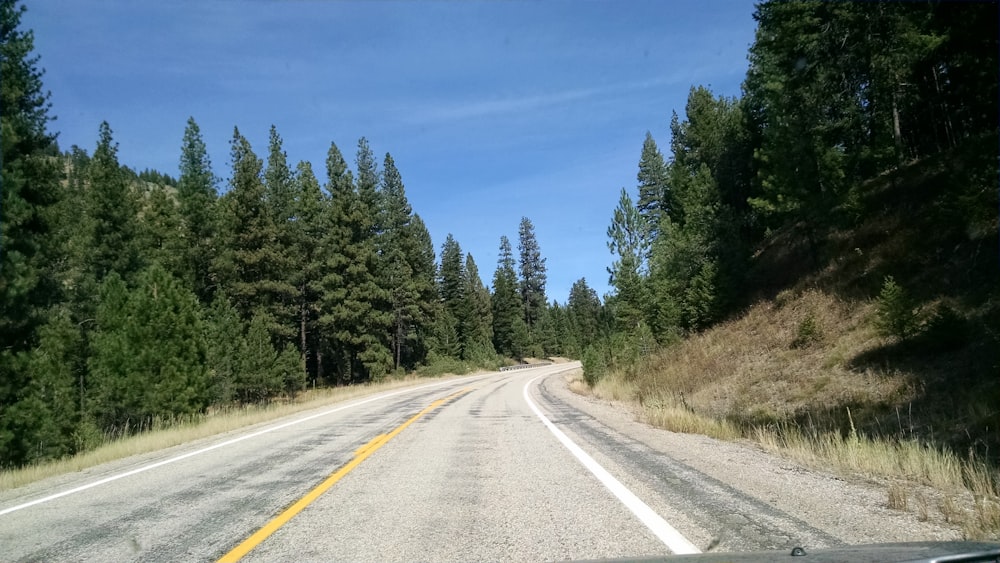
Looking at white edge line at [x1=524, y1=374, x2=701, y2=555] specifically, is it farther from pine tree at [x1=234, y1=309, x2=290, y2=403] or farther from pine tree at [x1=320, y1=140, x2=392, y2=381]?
pine tree at [x1=320, y1=140, x2=392, y2=381]

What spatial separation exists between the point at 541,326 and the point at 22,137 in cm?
8389

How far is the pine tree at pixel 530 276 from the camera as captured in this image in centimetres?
10538

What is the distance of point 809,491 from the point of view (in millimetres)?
5844

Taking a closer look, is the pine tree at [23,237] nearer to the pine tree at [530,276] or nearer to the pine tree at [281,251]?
the pine tree at [281,251]

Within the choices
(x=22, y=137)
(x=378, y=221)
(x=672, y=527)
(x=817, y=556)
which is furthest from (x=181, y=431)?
(x=378, y=221)

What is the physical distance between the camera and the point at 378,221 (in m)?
56.9

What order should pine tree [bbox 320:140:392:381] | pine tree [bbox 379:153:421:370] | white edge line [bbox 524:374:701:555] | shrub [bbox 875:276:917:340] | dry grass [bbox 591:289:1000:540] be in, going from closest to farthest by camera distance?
white edge line [bbox 524:374:701:555] < dry grass [bbox 591:289:1000:540] < shrub [bbox 875:276:917:340] < pine tree [bbox 320:140:392:381] < pine tree [bbox 379:153:421:370]

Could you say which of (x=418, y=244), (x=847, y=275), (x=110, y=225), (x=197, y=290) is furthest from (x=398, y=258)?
(x=847, y=275)

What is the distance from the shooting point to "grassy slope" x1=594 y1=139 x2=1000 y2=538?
306 inches

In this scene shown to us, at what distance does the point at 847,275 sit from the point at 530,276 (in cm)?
8273

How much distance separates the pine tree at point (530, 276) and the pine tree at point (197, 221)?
63.8 meters

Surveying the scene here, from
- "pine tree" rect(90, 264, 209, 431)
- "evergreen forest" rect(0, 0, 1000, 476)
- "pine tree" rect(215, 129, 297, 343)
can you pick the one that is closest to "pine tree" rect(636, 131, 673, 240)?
"evergreen forest" rect(0, 0, 1000, 476)

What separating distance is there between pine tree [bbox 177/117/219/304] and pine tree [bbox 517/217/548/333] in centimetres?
6381

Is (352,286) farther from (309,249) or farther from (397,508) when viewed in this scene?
(397,508)
